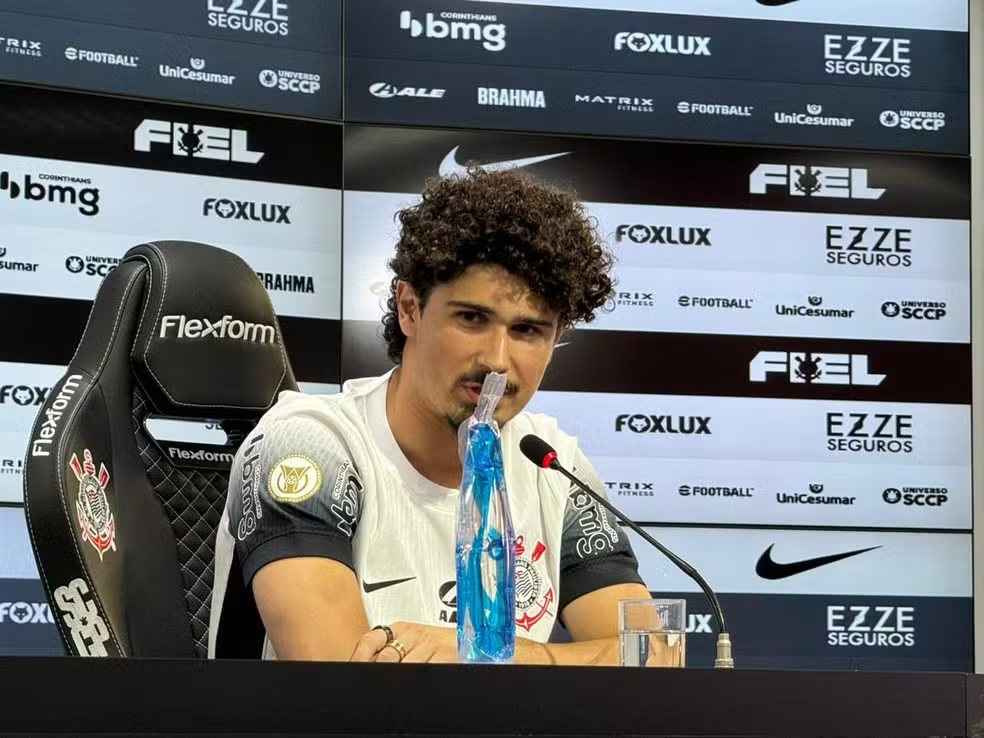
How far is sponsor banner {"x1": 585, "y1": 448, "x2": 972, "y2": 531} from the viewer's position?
145 inches

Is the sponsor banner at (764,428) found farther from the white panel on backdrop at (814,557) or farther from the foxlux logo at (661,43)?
the foxlux logo at (661,43)

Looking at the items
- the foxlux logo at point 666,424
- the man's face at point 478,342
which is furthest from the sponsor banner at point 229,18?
the man's face at point 478,342

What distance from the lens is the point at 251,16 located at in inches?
140

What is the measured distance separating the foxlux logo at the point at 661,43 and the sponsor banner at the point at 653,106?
7 cm

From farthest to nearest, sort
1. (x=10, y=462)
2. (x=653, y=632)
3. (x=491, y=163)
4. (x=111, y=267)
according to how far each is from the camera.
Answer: (x=491, y=163)
(x=111, y=267)
(x=10, y=462)
(x=653, y=632)

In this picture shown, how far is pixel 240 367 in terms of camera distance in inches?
81.2

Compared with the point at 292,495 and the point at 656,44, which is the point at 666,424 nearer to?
the point at 656,44

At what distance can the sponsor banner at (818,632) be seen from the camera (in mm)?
3701

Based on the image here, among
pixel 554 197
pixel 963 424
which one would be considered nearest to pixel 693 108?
pixel 963 424

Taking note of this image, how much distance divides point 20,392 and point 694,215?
1.65 meters

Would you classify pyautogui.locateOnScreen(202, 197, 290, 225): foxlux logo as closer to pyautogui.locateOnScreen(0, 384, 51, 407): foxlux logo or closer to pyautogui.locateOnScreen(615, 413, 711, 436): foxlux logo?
pyautogui.locateOnScreen(0, 384, 51, 407): foxlux logo

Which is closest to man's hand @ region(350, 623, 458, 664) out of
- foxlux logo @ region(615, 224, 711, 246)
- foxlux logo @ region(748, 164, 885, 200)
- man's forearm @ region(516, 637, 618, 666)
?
man's forearm @ region(516, 637, 618, 666)

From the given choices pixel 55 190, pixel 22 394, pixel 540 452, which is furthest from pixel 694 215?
pixel 540 452

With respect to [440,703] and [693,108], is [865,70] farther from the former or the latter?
[440,703]
